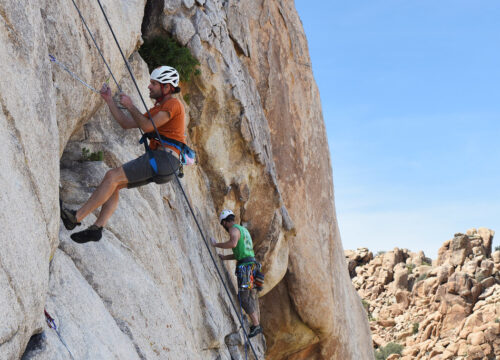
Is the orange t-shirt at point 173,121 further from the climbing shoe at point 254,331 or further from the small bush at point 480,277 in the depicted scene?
the small bush at point 480,277

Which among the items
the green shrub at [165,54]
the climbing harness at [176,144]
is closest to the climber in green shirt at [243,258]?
the green shrub at [165,54]

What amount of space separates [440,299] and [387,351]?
5854mm

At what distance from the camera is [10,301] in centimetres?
434

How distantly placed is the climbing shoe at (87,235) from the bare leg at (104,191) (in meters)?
0.17

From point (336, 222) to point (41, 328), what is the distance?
13987mm

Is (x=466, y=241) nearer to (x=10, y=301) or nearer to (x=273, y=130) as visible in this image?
(x=273, y=130)

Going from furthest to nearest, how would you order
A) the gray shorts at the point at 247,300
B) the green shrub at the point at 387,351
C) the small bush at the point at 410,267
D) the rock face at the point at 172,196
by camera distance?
the small bush at the point at 410,267
the green shrub at the point at 387,351
the gray shorts at the point at 247,300
the rock face at the point at 172,196

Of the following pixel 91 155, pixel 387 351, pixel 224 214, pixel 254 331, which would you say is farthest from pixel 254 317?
pixel 387 351

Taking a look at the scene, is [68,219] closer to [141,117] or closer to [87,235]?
[87,235]

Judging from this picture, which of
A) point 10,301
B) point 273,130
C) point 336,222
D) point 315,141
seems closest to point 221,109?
point 273,130

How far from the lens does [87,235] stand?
21.1 ft

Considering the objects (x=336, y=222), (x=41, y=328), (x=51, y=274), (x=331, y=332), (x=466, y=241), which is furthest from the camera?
(x=466, y=241)

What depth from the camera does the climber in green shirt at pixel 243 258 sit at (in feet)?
37.7

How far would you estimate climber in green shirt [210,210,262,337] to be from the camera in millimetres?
11484
